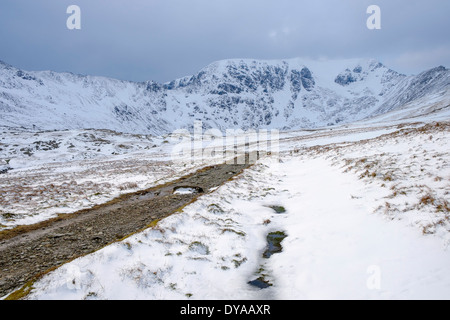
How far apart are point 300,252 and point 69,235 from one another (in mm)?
10577

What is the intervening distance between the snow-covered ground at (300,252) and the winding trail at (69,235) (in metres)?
1.68

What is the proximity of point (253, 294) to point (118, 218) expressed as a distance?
10.2m

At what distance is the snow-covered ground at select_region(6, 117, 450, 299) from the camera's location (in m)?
6.41

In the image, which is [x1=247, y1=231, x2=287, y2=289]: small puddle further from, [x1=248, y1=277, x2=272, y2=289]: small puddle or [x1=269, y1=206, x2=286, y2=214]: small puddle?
[x1=269, y1=206, x2=286, y2=214]: small puddle

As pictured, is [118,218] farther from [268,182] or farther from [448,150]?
[448,150]

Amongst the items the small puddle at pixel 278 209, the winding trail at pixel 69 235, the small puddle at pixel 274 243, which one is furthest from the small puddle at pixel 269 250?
the winding trail at pixel 69 235

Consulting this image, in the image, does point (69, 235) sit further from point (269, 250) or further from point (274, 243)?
point (274, 243)

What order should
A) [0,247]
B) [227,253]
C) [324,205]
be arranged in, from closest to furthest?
[227,253] < [0,247] < [324,205]

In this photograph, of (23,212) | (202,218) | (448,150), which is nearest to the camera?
(202,218)

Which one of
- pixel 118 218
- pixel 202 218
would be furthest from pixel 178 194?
pixel 202 218

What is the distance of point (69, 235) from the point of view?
39.2 feet

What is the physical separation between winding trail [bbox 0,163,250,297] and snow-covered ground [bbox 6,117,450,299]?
5.51 ft

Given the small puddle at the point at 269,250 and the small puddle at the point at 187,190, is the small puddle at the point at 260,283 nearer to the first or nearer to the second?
the small puddle at the point at 269,250
